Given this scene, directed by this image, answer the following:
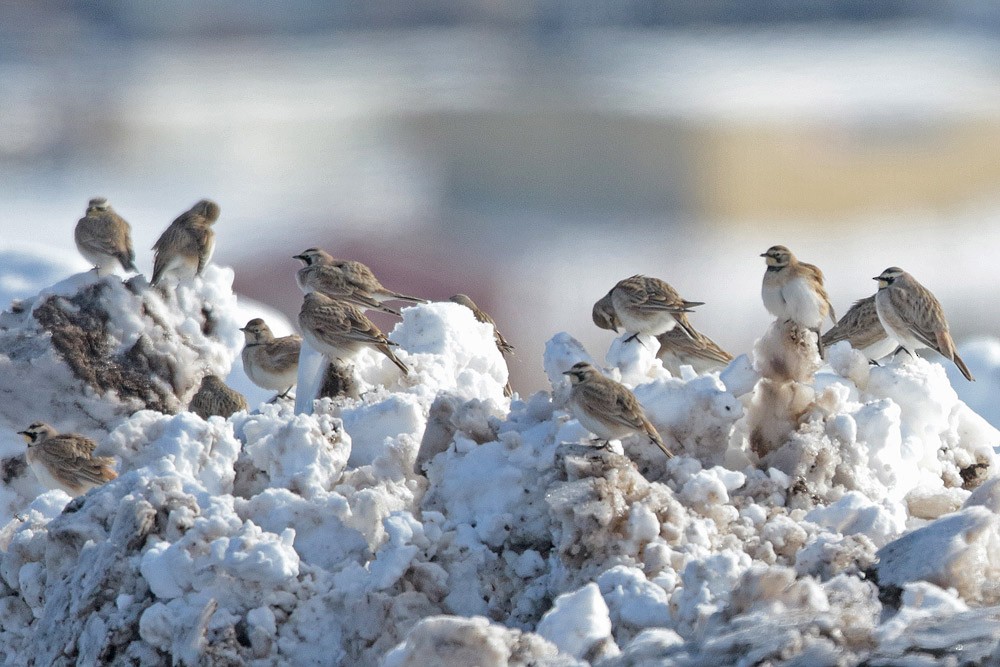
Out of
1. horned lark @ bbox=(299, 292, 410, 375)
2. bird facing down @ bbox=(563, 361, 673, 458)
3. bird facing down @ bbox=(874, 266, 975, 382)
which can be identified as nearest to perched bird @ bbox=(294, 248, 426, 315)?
horned lark @ bbox=(299, 292, 410, 375)

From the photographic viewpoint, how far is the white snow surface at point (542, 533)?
371cm

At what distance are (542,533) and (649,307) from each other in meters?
1.80

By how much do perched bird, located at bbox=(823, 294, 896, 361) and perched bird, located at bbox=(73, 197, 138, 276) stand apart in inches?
141

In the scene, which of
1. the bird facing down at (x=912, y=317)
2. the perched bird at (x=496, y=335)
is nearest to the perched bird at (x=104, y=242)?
the perched bird at (x=496, y=335)

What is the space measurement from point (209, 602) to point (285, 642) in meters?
0.24

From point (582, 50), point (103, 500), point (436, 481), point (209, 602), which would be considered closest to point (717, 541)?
point (436, 481)

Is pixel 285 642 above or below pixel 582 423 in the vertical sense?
below

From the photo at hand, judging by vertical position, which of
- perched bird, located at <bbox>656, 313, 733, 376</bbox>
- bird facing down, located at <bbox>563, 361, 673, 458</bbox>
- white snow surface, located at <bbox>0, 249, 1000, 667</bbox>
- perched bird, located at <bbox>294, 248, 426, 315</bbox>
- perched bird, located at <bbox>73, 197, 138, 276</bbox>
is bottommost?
white snow surface, located at <bbox>0, 249, 1000, 667</bbox>

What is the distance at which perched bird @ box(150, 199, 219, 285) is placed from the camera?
762 cm

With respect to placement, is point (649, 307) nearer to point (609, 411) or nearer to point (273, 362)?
point (609, 411)

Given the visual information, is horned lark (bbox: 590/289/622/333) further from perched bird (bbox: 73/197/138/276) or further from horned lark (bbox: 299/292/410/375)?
perched bird (bbox: 73/197/138/276)

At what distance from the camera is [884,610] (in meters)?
3.81

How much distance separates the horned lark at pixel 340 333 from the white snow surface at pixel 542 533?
0.39 meters

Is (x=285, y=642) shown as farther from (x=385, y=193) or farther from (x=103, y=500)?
(x=385, y=193)
